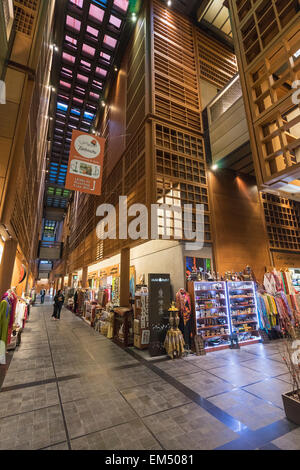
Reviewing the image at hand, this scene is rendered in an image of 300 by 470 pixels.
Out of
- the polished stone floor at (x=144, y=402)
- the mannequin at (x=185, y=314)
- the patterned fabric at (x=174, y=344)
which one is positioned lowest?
the polished stone floor at (x=144, y=402)

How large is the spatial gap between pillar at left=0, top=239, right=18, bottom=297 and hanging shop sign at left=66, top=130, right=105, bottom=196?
239cm

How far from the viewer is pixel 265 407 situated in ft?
8.93

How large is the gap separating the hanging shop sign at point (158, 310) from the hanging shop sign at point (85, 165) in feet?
10.3

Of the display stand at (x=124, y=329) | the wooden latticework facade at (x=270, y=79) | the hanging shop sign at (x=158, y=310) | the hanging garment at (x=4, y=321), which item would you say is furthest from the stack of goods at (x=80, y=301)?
the wooden latticework facade at (x=270, y=79)

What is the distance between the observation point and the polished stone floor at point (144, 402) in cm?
214

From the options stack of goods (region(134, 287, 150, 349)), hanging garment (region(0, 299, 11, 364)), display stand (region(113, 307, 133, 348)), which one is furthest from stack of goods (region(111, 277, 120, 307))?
hanging garment (region(0, 299, 11, 364))

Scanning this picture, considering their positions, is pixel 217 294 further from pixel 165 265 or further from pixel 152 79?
pixel 152 79

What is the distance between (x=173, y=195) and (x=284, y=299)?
4874 mm

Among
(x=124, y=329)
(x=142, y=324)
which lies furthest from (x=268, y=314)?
(x=124, y=329)

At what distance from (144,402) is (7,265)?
15.9ft

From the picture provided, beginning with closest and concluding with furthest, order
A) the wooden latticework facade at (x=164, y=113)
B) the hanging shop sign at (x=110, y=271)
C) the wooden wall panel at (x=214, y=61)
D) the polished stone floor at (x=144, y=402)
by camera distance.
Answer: the polished stone floor at (x=144, y=402) < the wooden latticework facade at (x=164, y=113) < the wooden wall panel at (x=214, y=61) < the hanging shop sign at (x=110, y=271)

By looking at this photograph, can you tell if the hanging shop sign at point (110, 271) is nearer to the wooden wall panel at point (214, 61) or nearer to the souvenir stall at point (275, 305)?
the souvenir stall at point (275, 305)

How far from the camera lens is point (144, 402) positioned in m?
2.90

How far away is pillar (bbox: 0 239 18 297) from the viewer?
212 inches
